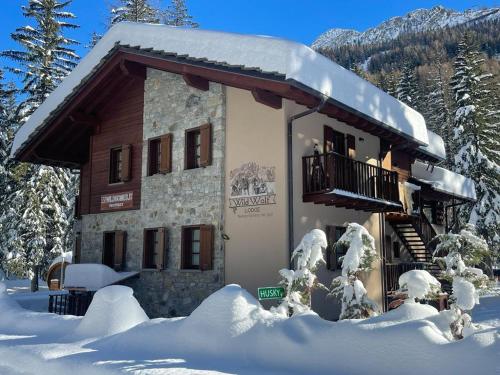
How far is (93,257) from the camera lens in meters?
16.0

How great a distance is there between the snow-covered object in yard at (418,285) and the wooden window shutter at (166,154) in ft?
28.6

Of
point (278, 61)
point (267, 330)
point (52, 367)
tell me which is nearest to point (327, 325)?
point (267, 330)

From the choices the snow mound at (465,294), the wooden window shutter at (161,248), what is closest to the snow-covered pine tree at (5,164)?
the wooden window shutter at (161,248)

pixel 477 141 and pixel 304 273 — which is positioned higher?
pixel 477 141

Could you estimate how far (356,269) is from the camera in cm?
815

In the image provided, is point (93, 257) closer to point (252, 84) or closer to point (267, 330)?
point (252, 84)

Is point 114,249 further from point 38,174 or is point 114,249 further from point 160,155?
point 38,174

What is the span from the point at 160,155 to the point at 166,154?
1.65 feet

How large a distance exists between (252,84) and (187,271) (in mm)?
5338

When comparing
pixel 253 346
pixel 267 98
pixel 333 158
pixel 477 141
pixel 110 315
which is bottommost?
pixel 253 346

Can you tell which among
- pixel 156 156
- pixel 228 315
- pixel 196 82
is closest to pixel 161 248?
pixel 156 156

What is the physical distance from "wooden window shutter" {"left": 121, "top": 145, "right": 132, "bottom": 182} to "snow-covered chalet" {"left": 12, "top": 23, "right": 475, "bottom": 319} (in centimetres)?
4

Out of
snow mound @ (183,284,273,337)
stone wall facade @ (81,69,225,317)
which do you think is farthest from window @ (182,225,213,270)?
snow mound @ (183,284,273,337)

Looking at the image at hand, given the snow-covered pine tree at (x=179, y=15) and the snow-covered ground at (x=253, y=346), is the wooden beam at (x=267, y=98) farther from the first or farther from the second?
the snow-covered pine tree at (x=179, y=15)
